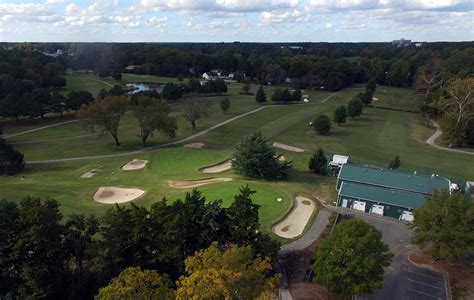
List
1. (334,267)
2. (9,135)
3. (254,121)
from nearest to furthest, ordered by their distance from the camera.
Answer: (334,267), (9,135), (254,121)

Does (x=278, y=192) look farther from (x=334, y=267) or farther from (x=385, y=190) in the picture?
(x=334, y=267)

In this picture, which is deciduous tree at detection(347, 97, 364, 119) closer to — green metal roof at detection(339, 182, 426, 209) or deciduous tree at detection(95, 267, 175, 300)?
green metal roof at detection(339, 182, 426, 209)

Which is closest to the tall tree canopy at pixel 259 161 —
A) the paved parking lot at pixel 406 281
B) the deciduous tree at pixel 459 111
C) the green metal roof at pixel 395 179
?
the green metal roof at pixel 395 179

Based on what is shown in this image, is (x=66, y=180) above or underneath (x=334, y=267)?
underneath

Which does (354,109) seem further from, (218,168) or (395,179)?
(395,179)

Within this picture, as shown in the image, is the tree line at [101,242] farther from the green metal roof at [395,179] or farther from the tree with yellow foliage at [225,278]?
the green metal roof at [395,179]

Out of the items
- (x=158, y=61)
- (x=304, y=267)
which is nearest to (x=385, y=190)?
(x=304, y=267)

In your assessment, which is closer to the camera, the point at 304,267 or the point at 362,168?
the point at 304,267
